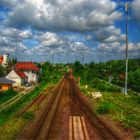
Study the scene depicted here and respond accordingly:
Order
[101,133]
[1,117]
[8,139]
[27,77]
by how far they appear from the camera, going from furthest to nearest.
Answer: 1. [27,77]
2. [1,117]
3. [101,133]
4. [8,139]

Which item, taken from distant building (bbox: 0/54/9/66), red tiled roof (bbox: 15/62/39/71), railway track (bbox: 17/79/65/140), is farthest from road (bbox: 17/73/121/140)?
distant building (bbox: 0/54/9/66)

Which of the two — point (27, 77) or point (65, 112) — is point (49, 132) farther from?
point (27, 77)

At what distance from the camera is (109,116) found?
1262 inches

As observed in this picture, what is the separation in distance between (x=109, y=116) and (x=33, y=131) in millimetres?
10870

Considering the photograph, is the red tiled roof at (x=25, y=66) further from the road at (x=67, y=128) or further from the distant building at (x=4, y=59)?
the road at (x=67, y=128)

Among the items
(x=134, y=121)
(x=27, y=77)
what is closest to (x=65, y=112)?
(x=134, y=121)

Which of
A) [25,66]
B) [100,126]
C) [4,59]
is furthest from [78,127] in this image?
[4,59]

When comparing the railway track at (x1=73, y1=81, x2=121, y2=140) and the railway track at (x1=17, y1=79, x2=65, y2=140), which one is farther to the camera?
the railway track at (x1=73, y1=81, x2=121, y2=140)

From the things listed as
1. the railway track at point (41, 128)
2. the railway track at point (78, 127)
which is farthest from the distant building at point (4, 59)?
the railway track at point (41, 128)

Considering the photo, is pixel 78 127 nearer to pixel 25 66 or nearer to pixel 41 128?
pixel 41 128

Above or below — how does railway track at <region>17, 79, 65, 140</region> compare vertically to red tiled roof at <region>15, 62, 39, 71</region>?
below

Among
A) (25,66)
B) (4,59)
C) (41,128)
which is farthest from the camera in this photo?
(4,59)

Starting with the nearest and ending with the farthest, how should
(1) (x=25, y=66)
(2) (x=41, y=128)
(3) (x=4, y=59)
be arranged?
(2) (x=41, y=128), (1) (x=25, y=66), (3) (x=4, y=59)

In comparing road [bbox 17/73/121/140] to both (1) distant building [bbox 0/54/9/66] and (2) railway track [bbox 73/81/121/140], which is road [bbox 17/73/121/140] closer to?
(2) railway track [bbox 73/81/121/140]
